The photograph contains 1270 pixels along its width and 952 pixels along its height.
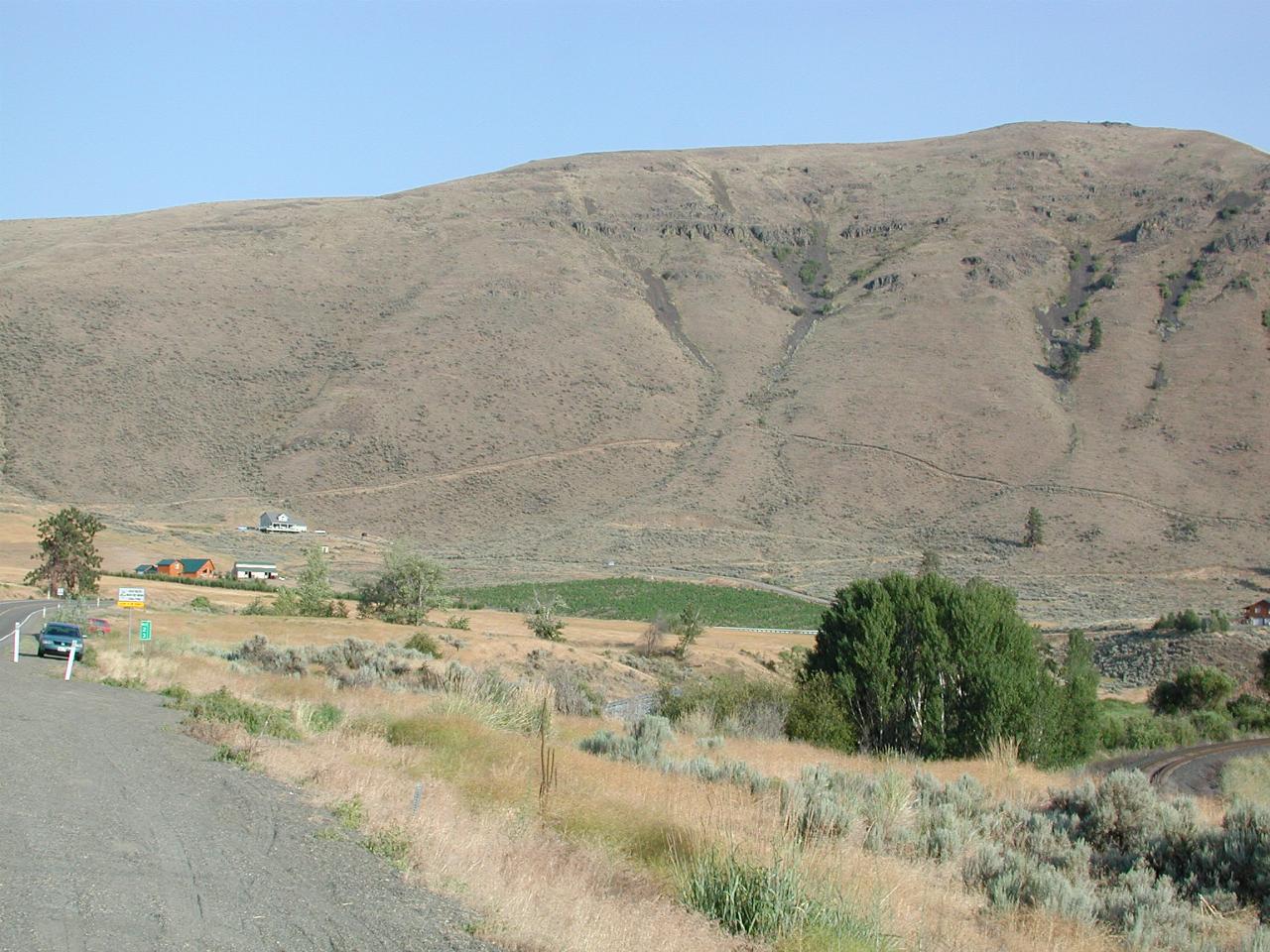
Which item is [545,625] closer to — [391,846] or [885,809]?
[885,809]

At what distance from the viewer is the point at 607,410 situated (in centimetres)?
10112

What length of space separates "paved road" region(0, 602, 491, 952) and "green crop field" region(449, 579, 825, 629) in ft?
169

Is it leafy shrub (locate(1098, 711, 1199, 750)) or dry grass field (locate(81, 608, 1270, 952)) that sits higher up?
dry grass field (locate(81, 608, 1270, 952))

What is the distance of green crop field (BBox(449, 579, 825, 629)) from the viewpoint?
6556 centimetres

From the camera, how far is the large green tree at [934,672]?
2547 centimetres

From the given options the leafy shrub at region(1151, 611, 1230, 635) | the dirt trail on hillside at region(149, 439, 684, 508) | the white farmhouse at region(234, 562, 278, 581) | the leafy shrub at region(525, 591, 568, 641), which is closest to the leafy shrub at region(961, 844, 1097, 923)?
the leafy shrub at region(525, 591, 568, 641)

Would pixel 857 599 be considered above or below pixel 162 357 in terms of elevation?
below

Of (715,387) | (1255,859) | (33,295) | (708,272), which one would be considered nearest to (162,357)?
(33,295)

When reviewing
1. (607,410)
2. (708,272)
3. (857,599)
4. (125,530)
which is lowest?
(125,530)

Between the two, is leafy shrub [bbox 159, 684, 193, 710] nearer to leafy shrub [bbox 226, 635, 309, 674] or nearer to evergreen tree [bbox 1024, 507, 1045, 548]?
leafy shrub [bbox 226, 635, 309, 674]

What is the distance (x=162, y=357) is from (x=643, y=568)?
5021 cm

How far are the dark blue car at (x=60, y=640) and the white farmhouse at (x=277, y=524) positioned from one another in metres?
54.7

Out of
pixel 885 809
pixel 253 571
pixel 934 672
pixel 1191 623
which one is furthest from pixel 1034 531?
pixel 885 809

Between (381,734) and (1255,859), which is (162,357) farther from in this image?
(1255,859)
